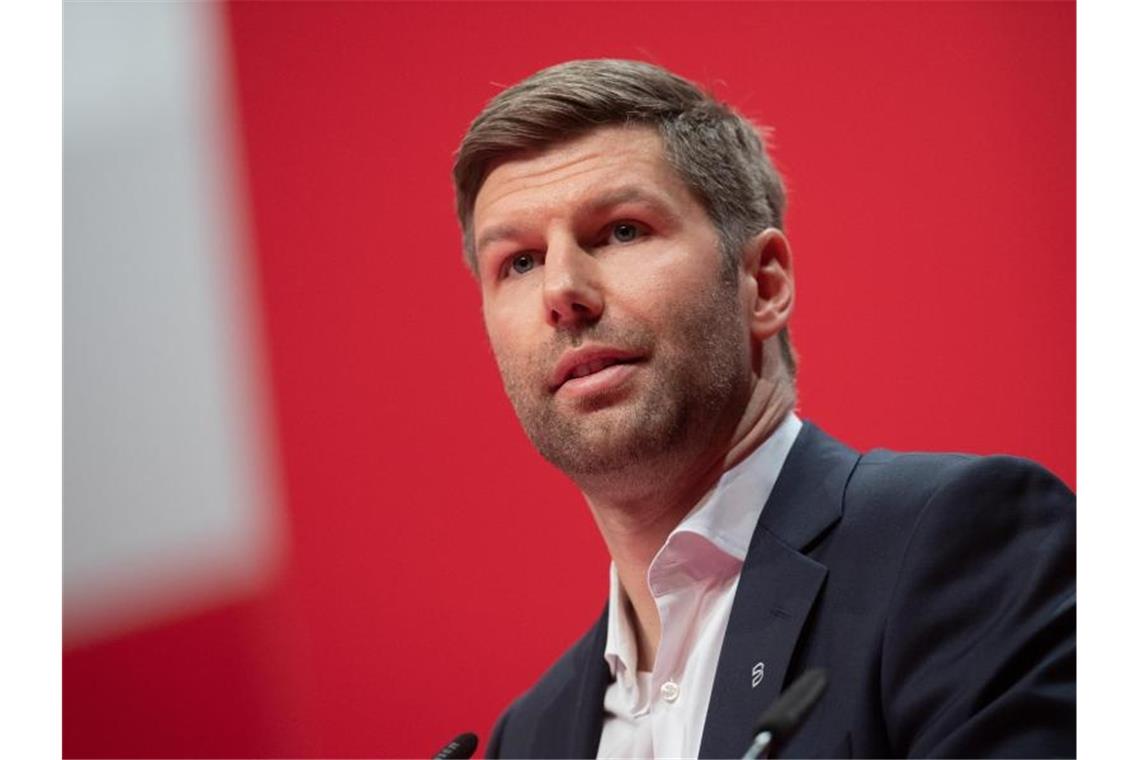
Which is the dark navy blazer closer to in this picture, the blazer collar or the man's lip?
the blazer collar

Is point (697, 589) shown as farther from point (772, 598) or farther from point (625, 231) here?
point (625, 231)

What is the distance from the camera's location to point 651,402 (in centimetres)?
185

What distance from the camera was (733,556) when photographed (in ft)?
6.22

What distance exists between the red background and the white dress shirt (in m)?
0.46

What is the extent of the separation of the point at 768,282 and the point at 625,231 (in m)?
0.29

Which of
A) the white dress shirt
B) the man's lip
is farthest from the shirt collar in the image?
the man's lip

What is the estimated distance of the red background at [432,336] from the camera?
7.43 ft

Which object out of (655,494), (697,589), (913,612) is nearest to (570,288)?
(655,494)

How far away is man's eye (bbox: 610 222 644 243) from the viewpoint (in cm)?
192

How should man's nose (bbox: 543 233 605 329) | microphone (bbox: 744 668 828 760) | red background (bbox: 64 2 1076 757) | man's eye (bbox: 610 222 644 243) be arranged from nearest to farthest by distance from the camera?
microphone (bbox: 744 668 828 760) < man's nose (bbox: 543 233 605 329) < man's eye (bbox: 610 222 644 243) < red background (bbox: 64 2 1076 757)
